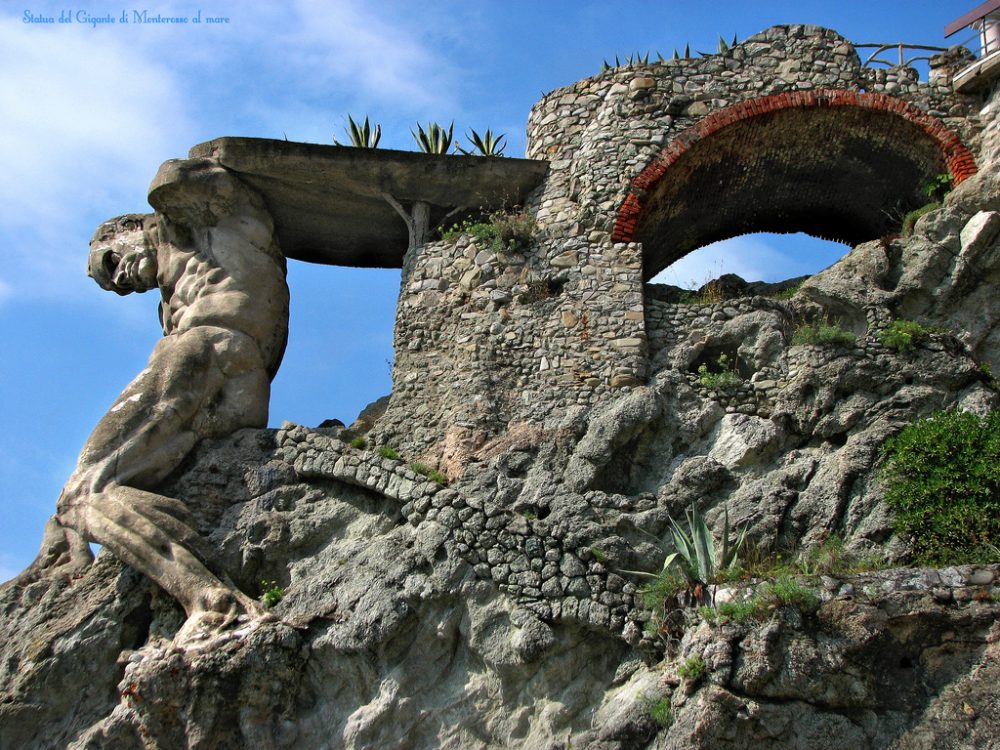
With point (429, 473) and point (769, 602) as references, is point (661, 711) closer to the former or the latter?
point (769, 602)

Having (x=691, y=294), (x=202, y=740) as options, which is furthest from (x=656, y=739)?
(x=691, y=294)

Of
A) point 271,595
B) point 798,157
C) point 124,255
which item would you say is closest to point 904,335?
point 798,157

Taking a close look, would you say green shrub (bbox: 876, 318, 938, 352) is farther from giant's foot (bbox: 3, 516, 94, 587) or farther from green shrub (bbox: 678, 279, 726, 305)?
giant's foot (bbox: 3, 516, 94, 587)

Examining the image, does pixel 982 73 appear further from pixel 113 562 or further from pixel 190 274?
pixel 113 562

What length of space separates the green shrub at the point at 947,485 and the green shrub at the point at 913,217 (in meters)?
2.87

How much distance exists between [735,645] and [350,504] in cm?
440

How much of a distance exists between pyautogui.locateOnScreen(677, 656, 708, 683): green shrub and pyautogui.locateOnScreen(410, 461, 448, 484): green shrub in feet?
10.9

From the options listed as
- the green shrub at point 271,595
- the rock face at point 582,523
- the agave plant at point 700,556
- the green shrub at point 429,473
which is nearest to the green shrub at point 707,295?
the rock face at point 582,523

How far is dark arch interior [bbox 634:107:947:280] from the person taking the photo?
48.1ft

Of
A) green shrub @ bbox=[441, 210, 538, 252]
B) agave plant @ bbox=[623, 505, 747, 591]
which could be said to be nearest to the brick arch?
green shrub @ bbox=[441, 210, 538, 252]

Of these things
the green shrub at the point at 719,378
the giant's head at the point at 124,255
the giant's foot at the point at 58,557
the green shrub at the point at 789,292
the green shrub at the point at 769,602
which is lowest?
the green shrub at the point at 769,602

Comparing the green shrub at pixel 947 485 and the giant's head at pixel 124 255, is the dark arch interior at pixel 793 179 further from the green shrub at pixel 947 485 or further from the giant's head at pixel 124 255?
the giant's head at pixel 124 255

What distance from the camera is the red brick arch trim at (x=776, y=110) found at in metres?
14.3

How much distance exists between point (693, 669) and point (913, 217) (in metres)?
6.42
